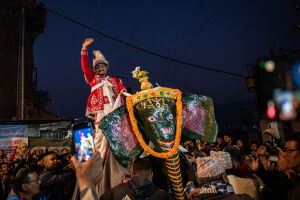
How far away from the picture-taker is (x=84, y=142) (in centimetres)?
611

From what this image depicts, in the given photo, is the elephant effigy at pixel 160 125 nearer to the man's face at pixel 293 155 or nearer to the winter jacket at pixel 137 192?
the winter jacket at pixel 137 192

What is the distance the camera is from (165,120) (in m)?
3.99

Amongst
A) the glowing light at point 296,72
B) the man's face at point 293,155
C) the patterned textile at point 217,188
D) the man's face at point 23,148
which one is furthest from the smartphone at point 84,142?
the man's face at point 23,148

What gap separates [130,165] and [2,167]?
4.48m

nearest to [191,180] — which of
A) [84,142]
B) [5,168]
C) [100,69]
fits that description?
[100,69]

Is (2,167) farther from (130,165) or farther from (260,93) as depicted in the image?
(260,93)

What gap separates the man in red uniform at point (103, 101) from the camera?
430cm

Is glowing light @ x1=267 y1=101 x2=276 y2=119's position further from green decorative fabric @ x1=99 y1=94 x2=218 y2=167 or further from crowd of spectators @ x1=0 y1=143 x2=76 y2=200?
crowd of spectators @ x1=0 y1=143 x2=76 y2=200

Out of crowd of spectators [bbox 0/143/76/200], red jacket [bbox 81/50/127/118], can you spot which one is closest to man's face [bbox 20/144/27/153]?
crowd of spectators [bbox 0/143/76/200]

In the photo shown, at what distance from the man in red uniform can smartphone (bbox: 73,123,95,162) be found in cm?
97

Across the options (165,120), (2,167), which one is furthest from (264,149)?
(2,167)

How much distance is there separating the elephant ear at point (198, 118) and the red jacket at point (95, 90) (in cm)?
140

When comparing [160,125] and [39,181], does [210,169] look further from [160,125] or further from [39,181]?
[39,181]

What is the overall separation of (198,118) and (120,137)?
1.37 meters
